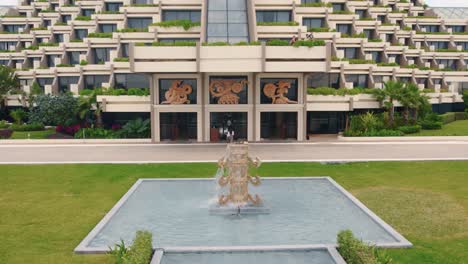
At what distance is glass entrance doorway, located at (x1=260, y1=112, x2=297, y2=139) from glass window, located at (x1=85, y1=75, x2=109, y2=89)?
2164 cm

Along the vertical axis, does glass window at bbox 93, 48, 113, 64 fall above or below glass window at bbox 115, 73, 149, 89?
above

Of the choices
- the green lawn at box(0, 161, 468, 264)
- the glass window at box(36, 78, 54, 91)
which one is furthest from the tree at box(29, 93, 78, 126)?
the green lawn at box(0, 161, 468, 264)

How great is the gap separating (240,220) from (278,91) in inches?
978

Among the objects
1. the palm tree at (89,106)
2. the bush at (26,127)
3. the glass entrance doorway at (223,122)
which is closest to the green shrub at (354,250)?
the glass entrance doorway at (223,122)

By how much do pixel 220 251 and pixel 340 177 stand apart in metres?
14.0

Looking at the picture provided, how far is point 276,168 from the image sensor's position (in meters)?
30.3

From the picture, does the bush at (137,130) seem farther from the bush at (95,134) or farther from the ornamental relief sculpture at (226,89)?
the ornamental relief sculpture at (226,89)

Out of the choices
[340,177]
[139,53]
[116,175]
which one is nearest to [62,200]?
[116,175]

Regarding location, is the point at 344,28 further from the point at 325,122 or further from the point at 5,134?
the point at 5,134

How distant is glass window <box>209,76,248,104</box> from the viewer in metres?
42.2

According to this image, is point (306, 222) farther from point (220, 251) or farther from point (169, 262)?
point (169, 262)

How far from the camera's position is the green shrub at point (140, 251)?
42.6 feet

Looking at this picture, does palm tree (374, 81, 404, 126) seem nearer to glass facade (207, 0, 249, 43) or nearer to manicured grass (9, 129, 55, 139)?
glass facade (207, 0, 249, 43)

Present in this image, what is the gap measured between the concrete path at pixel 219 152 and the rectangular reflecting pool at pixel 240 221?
9046 millimetres
